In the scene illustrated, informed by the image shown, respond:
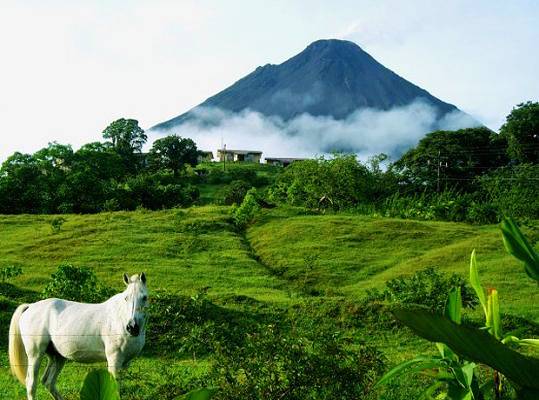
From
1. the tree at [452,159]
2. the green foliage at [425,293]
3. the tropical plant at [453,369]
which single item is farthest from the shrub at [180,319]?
the tree at [452,159]

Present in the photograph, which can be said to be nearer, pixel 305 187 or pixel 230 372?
pixel 230 372

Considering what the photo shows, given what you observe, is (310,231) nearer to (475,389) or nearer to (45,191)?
(45,191)

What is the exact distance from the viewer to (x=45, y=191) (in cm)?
3762

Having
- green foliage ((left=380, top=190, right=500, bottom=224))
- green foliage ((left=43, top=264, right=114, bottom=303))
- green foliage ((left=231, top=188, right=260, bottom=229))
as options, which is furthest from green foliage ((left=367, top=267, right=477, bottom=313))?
green foliage ((left=380, top=190, right=500, bottom=224))

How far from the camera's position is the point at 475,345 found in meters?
0.93

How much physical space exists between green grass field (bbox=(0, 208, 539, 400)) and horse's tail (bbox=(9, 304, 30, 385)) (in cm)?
806

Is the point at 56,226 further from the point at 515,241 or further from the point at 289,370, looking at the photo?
the point at 515,241

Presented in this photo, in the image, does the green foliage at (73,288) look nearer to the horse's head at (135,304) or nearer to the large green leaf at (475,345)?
the horse's head at (135,304)

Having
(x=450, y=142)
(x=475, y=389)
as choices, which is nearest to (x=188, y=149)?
(x=450, y=142)

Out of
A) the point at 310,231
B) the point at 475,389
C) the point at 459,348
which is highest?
the point at 459,348

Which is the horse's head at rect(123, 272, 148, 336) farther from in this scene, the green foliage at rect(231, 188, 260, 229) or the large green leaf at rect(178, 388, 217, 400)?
the green foliage at rect(231, 188, 260, 229)

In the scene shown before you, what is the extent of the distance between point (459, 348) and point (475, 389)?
3.82ft

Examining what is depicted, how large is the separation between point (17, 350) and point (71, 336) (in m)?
0.73

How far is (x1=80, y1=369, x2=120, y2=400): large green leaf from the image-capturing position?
118 cm
